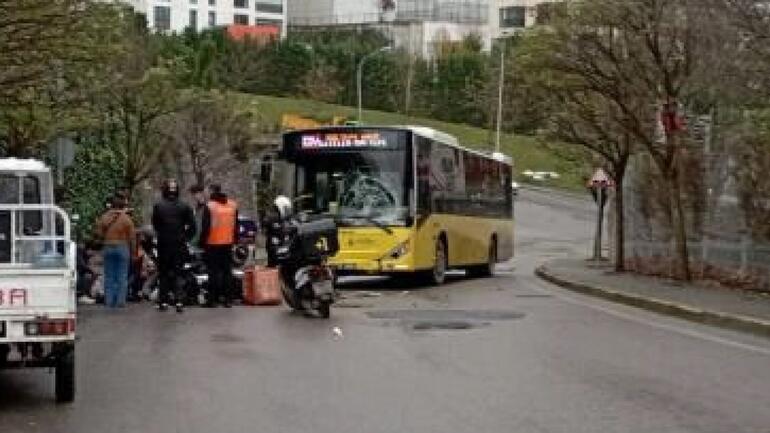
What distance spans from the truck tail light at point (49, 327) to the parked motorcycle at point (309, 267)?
8374 mm

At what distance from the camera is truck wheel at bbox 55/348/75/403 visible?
11.0 meters

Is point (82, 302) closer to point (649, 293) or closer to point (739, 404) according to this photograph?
point (649, 293)

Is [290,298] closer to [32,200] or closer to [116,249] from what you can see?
[116,249]

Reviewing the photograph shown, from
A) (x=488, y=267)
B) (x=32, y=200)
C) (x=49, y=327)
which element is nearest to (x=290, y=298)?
(x=32, y=200)

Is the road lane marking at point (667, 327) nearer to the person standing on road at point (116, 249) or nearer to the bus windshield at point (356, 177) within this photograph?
the bus windshield at point (356, 177)

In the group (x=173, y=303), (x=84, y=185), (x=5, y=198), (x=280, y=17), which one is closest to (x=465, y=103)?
(x=280, y=17)

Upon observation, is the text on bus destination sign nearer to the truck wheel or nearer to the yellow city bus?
the yellow city bus

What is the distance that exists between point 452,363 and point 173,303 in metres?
7.65

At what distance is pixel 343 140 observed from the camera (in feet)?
86.8

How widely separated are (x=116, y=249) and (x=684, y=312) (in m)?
8.55

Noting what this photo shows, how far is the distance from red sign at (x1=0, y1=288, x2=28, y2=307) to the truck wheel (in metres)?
0.64

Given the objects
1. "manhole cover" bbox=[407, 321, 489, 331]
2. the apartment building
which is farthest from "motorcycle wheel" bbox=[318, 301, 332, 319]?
the apartment building

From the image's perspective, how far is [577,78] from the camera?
26.7 metres

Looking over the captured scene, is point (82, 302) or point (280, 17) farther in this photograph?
point (280, 17)
